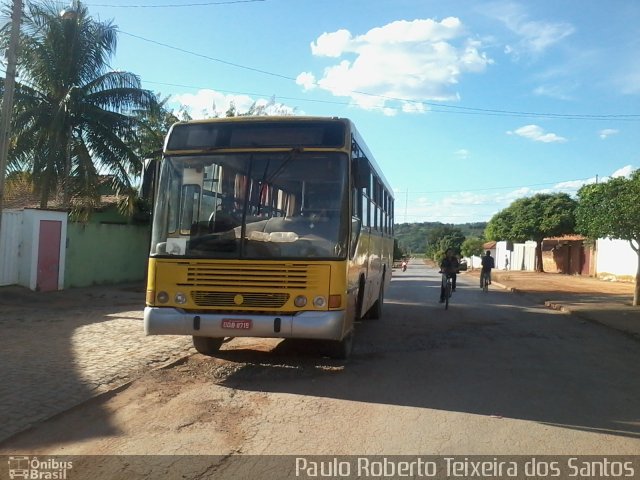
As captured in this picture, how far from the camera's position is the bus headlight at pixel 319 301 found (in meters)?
6.71

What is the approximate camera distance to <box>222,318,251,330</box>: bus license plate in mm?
6730

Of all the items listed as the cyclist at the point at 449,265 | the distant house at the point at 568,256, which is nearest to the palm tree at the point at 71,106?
the cyclist at the point at 449,265

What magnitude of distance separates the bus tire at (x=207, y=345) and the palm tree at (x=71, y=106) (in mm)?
11453

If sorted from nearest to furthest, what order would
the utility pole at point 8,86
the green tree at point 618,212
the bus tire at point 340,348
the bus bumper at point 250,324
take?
the bus bumper at point 250,324 → the bus tire at point 340,348 → the utility pole at point 8,86 → the green tree at point 618,212

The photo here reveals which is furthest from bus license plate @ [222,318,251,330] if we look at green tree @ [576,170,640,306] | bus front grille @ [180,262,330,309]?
green tree @ [576,170,640,306]

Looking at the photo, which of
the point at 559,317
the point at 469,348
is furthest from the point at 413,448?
the point at 559,317

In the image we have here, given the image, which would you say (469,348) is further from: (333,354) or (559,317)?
(559,317)

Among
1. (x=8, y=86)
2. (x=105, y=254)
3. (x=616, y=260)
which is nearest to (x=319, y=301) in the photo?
(x=8, y=86)

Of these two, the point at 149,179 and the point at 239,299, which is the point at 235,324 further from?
the point at 149,179

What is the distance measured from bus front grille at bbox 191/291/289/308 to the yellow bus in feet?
0.04

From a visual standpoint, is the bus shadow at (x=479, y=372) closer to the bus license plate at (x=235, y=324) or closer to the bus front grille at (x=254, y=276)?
the bus license plate at (x=235, y=324)

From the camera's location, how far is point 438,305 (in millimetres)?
16547

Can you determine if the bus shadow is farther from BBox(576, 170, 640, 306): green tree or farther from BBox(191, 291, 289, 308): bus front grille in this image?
BBox(576, 170, 640, 306): green tree

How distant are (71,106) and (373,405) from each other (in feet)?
51.0
